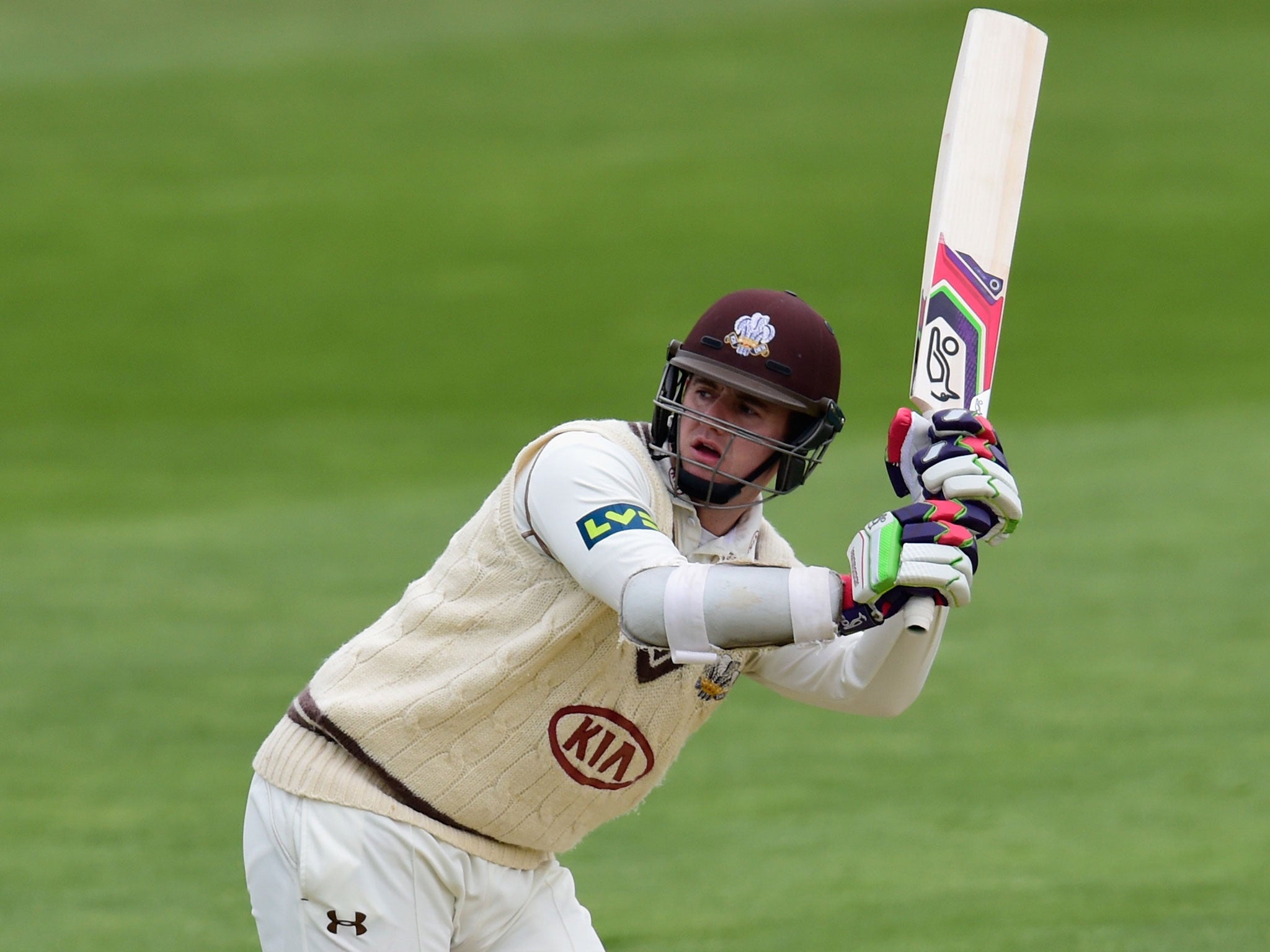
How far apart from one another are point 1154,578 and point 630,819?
3.77 m

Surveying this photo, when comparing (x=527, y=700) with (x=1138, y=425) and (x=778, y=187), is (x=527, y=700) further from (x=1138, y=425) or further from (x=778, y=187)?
(x=778, y=187)

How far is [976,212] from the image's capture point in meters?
3.70

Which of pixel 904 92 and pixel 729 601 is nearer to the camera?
pixel 729 601

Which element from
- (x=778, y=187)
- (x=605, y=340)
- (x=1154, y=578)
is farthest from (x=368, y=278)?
(x=1154, y=578)

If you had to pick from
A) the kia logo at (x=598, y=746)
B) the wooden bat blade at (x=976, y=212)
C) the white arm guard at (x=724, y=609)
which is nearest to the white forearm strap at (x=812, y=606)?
the white arm guard at (x=724, y=609)

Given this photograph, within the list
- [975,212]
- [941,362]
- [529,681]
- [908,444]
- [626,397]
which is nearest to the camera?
[908,444]

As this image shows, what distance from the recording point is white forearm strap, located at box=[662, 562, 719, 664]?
2867 millimetres

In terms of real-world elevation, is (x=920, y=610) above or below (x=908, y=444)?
below

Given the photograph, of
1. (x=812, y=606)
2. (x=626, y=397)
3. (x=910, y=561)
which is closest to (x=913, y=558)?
(x=910, y=561)

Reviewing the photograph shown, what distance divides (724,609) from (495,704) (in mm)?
650

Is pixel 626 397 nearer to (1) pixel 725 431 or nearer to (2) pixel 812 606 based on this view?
(1) pixel 725 431

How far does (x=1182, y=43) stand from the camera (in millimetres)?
22344

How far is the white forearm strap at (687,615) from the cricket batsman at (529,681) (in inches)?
8.8

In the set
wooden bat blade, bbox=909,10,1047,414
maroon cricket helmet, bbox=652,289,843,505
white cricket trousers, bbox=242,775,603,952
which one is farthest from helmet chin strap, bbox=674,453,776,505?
white cricket trousers, bbox=242,775,603,952
